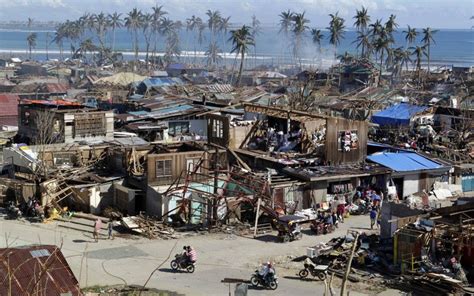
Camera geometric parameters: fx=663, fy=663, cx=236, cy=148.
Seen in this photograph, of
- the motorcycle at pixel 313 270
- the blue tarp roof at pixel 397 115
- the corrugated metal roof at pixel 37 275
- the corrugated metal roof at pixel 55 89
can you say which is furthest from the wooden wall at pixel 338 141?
the corrugated metal roof at pixel 55 89

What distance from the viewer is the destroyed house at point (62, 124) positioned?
3350 cm

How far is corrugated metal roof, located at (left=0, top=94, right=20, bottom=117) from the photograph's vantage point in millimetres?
45556

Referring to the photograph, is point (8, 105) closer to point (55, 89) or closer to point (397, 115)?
point (55, 89)

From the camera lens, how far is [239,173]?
2625 centimetres

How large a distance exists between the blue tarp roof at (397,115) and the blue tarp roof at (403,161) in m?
9.83

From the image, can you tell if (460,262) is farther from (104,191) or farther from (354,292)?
(104,191)

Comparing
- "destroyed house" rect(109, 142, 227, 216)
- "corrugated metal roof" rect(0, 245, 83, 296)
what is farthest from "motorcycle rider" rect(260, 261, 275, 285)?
"destroyed house" rect(109, 142, 227, 216)

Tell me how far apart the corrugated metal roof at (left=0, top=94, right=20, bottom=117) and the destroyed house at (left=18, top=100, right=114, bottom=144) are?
9961 millimetres

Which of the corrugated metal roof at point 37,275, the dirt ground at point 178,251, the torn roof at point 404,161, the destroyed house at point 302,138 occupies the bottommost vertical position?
the dirt ground at point 178,251

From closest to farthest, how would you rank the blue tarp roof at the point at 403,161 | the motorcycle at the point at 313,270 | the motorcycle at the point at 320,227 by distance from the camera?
the motorcycle at the point at 313,270 < the motorcycle at the point at 320,227 < the blue tarp roof at the point at 403,161

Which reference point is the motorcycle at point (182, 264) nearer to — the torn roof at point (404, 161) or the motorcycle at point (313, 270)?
the motorcycle at point (313, 270)

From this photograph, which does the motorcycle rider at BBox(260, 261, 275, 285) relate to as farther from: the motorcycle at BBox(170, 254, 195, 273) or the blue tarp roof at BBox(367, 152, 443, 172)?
the blue tarp roof at BBox(367, 152, 443, 172)

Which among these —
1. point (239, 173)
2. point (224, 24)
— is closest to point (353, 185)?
point (239, 173)

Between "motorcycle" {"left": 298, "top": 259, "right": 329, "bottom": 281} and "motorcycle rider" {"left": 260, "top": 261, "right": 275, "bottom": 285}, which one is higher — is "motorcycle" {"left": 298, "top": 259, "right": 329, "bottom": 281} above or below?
below
